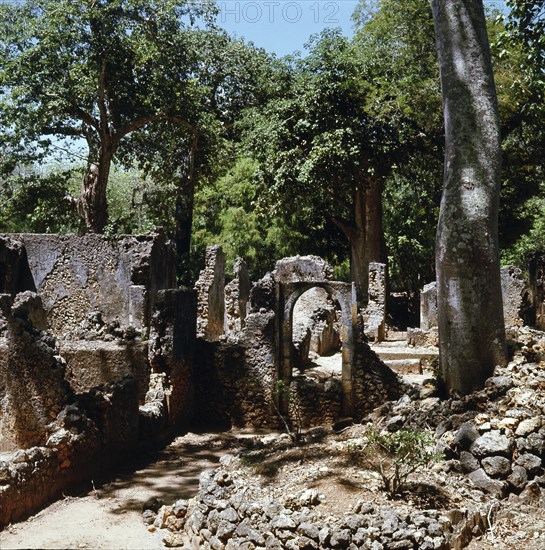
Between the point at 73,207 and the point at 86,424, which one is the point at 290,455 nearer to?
the point at 86,424

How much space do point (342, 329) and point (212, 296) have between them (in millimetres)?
7815

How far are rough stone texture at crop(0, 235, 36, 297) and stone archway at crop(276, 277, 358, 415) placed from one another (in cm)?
763

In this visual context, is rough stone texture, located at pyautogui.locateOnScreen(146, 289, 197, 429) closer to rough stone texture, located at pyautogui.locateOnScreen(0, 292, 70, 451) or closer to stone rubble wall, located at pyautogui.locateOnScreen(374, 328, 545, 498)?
rough stone texture, located at pyautogui.locateOnScreen(0, 292, 70, 451)

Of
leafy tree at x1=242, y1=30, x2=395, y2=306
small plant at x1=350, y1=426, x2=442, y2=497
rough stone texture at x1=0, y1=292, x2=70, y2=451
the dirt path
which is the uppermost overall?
leafy tree at x1=242, y1=30, x2=395, y2=306

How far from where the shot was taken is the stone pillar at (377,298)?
2158 cm

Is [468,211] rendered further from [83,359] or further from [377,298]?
[377,298]

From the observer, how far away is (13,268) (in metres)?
16.9

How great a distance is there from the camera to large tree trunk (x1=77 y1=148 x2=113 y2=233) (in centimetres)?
2153

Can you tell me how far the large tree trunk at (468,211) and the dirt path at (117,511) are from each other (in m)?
4.01

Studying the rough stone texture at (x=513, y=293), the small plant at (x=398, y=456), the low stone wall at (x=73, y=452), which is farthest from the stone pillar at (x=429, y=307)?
the small plant at (x=398, y=456)

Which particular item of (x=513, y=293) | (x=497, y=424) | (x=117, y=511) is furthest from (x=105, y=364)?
(x=513, y=293)

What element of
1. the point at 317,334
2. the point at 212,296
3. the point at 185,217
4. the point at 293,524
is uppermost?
the point at 185,217

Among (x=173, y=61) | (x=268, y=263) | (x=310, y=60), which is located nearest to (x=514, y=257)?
(x=268, y=263)

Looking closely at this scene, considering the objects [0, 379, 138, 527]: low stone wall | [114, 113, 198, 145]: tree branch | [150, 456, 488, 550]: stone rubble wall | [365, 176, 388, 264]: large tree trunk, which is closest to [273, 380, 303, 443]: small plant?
[0, 379, 138, 527]: low stone wall
